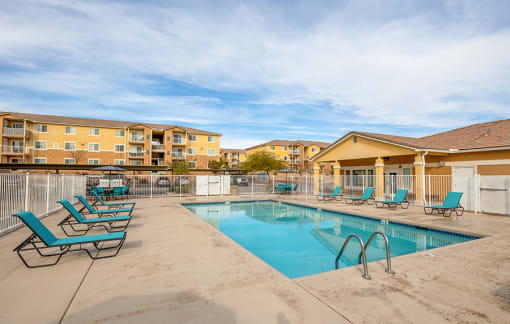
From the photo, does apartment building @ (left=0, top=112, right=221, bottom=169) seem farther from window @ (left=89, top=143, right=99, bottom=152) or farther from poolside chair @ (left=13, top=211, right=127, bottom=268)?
poolside chair @ (left=13, top=211, right=127, bottom=268)

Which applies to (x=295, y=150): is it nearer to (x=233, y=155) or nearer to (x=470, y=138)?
(x=233, y=155)

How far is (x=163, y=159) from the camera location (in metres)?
44.2

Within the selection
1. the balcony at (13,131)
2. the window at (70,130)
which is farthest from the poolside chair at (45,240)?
the balcony at (13,131)

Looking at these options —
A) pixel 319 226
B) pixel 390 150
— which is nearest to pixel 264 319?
pixel 319 226

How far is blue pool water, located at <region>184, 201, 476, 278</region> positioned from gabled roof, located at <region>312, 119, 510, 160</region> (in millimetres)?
7408

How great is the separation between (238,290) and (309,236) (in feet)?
Answer: 20.0

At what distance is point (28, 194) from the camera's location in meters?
8.27

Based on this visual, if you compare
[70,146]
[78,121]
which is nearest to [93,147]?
[70,146]

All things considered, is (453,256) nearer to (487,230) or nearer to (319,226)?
(487,230)

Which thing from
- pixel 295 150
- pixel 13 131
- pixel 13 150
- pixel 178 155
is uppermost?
pixel 13 131

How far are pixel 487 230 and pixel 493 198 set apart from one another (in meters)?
4.51

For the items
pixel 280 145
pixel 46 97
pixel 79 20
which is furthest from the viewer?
pixel 280 145

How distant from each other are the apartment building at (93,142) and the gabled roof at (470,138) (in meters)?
31.4

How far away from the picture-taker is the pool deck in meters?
3.07
